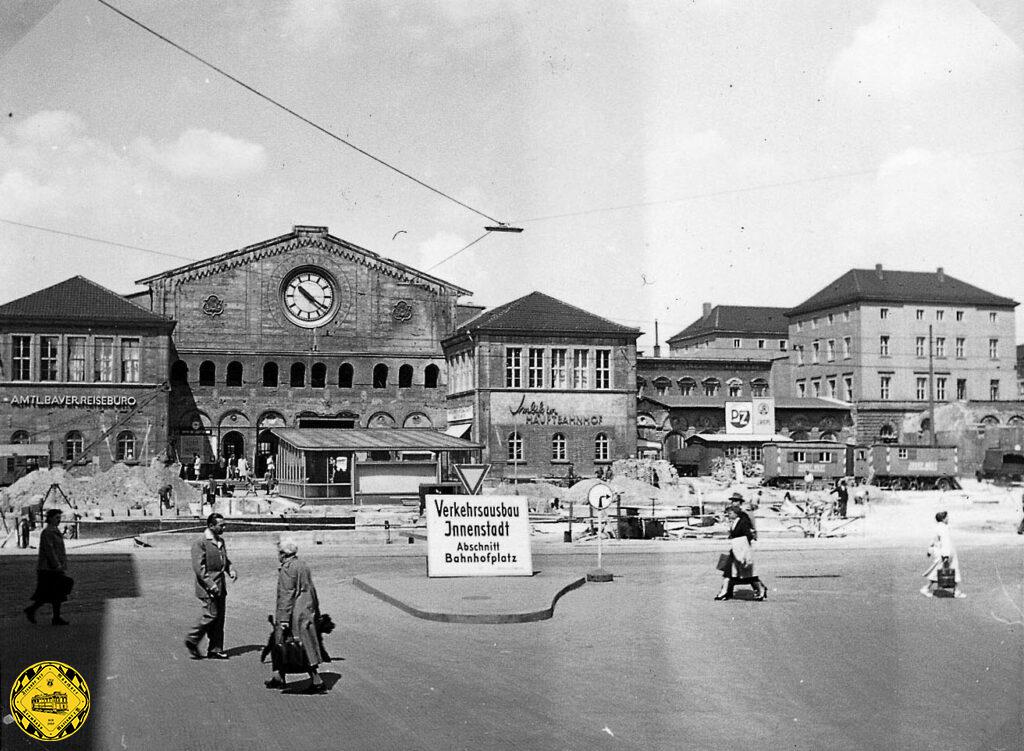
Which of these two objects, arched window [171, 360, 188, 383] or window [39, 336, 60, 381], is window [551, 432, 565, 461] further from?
window [39, 336, 60, 381]

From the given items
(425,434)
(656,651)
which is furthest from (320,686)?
(425,434)

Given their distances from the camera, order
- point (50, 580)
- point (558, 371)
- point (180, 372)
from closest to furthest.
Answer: point (50, 580), point (558, 371), point (180, 372)

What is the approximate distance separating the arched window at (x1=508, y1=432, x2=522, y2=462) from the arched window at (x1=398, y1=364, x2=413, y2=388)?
945cm

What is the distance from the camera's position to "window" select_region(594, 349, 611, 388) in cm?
6175

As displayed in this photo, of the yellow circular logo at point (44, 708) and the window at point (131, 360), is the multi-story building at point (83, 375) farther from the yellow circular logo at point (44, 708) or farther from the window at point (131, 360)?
the yellow circular logo at point (44, 708)

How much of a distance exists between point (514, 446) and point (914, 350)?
109ft

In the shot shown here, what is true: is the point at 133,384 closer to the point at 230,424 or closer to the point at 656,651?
the point at 230,424

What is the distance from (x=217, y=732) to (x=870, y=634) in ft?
29.3

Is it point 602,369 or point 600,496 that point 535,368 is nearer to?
point 602,369

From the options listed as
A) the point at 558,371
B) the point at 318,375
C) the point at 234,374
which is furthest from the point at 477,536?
the point at 318,375

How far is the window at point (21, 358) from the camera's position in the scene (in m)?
56.4

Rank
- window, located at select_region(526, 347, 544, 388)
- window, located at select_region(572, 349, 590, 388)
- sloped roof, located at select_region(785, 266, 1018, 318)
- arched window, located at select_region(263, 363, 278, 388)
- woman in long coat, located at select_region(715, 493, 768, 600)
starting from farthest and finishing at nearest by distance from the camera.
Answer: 1. sloped roof, located at select_region(785, 266, 1018, 318)
2. arched window, located at select_region(263, 363, 278, 388)
3. window, located at select_region(572, 349, 590, 388)
4. window, located at select_region(526, 347, 544, 388)
5. woman in long coat, located at select_region(715, 493, 768, 600)

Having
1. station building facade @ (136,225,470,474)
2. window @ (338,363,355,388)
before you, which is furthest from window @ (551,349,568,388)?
window @ (338,363,355,388)

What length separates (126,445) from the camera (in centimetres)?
5747
